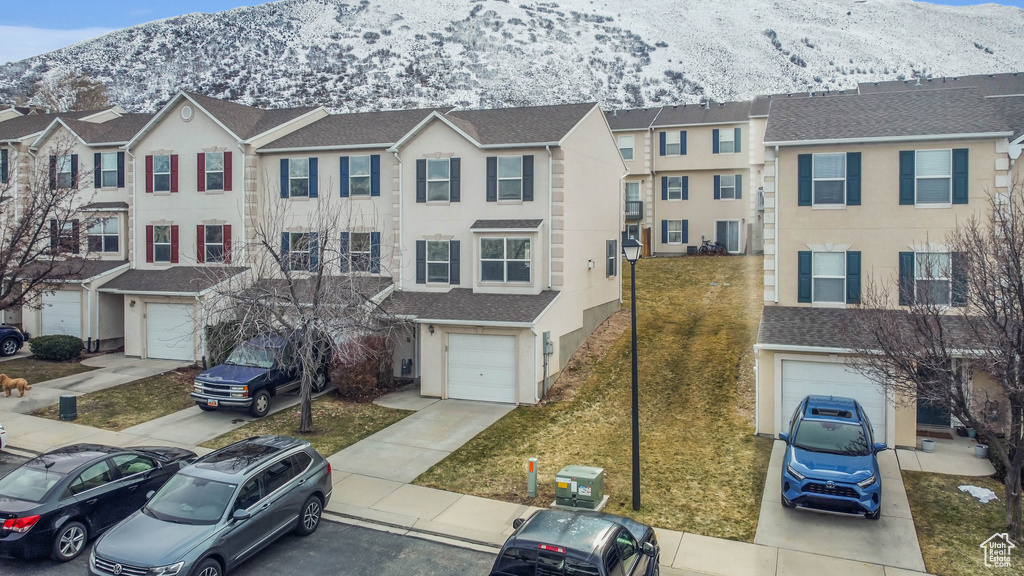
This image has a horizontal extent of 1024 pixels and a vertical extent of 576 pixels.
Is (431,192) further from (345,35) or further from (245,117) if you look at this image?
(345,35)

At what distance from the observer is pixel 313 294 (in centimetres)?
1820

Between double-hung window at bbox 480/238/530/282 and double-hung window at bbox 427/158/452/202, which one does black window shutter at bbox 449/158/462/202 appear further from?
double-hung window at bbox 480/238/530/282

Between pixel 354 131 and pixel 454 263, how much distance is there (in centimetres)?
735

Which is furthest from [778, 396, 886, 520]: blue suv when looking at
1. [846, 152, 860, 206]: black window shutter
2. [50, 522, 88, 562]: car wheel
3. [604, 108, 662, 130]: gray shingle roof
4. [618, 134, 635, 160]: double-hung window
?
[604, 108, 662, 130]: gray shingle roof

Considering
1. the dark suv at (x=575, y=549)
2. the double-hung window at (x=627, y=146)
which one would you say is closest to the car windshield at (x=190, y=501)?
the dark suv at (x=575, y=549)

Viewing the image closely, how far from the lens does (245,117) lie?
28750 millimetres

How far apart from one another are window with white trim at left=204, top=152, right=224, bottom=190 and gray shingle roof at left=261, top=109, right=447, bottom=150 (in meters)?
1.97

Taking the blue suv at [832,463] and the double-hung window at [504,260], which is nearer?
the blue suv at [832,463]

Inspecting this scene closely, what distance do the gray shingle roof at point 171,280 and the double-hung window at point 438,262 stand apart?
22.8 ft

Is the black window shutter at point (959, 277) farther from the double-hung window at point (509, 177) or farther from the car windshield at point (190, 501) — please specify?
the car windshield at point (190, 501)

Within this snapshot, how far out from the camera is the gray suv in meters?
9.63

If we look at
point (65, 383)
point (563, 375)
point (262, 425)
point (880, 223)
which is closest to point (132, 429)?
point (262, 425)

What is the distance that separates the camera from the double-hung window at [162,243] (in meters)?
28.5

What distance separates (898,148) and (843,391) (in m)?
6.65
